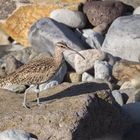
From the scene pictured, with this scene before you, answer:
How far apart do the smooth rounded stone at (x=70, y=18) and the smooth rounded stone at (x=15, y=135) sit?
315 inches

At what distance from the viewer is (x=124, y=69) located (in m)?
14.1

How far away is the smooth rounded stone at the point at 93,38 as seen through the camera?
16.0 m

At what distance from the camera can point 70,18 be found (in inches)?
658

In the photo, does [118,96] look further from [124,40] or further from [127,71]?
[124,40]

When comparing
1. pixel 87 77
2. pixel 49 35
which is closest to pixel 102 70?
pixel 87 77

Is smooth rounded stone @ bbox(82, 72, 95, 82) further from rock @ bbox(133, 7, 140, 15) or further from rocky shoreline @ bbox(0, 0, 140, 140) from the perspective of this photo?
rock @ bbox(133, 7, 140, 15)

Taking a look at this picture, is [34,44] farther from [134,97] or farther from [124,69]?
[134,97]

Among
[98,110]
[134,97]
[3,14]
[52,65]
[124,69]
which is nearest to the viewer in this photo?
[98,110]

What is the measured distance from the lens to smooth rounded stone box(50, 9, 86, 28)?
16.7m

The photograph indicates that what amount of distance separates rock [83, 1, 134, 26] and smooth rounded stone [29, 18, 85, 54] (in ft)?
2.49

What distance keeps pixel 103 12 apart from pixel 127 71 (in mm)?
3202

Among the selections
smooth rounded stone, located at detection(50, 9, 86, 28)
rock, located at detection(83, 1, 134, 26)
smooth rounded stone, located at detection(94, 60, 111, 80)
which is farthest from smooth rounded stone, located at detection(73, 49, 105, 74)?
rock, located at detection(83, 1, 134, 26)

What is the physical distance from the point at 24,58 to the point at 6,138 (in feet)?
A: 24.0

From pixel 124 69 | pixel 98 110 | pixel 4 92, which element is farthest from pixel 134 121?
pixel 124 69
